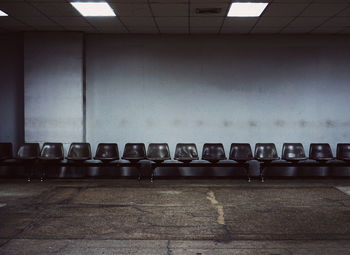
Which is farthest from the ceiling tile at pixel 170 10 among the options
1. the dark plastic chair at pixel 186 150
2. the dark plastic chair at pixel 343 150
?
the dark plastic chair at pixel 343 150

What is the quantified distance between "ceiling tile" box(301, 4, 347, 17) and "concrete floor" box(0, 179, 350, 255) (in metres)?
3.23

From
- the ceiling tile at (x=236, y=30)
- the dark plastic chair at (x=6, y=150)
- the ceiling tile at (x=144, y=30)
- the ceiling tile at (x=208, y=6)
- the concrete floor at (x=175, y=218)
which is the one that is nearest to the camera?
the concrete floor at (x=175, y=218)

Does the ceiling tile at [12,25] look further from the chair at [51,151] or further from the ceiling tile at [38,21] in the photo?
the chair at [51,151]

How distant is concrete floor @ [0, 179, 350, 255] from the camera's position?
3451mm

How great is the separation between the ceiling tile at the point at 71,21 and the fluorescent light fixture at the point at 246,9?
287 cm

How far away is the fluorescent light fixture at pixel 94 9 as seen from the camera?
575 cm

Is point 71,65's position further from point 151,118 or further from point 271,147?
point 271,147

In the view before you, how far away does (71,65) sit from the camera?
296 inches

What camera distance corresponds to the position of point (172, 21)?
665 cm

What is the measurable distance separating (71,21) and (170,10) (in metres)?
2.12

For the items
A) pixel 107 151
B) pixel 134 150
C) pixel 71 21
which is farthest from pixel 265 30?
pixel 107 151

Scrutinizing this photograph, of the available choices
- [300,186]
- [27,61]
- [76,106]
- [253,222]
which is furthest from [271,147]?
[27,61]

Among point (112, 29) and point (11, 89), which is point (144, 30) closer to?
point (112, 29)

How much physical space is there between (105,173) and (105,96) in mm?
1761
